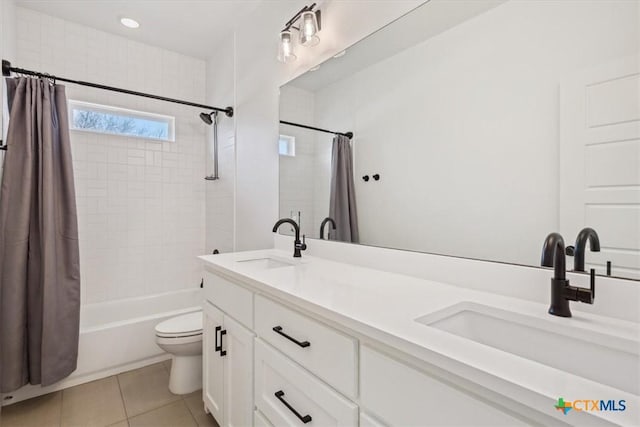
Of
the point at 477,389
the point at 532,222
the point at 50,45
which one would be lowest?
the point at 477,389

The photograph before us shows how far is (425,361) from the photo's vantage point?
2.10 feet

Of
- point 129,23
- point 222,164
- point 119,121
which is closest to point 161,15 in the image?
point 129,23

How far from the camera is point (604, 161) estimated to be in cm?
85

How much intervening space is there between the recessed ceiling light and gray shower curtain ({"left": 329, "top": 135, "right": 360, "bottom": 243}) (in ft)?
6.52

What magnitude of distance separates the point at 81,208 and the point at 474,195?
2.87 m

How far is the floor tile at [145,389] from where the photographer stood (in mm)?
1944

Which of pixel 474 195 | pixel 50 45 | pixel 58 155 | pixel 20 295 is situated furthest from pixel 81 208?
pixel 474 195

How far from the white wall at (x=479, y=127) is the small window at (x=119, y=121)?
2.16 meters

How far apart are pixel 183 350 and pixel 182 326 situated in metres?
0.16

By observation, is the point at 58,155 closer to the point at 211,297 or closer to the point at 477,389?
the point at 211,297

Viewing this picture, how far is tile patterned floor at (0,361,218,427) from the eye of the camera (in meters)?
1.79

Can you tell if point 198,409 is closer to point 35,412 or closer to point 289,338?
point 35,412

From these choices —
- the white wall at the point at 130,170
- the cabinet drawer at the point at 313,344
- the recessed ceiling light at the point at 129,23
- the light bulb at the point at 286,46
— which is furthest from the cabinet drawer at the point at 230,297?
the recessed ceiling light at the point at 129,23

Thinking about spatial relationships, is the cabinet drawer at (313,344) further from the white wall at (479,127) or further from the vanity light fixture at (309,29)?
the vanity light fixture at (309,29)
